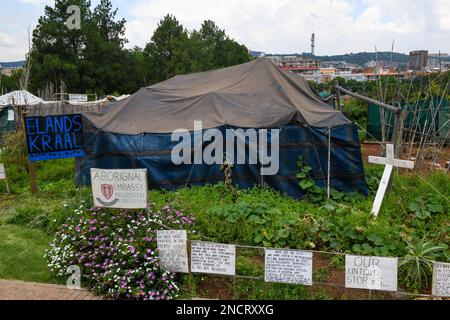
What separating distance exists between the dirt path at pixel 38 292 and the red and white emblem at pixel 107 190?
1.24m

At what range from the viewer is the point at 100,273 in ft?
16.3

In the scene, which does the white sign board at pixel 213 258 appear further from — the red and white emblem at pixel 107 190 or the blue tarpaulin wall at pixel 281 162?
the blue tarpaulin wall at pixel 281 162

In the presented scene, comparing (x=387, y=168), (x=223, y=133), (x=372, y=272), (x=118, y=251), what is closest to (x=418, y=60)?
(x=387, y=168)

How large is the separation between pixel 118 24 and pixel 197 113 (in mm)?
35706

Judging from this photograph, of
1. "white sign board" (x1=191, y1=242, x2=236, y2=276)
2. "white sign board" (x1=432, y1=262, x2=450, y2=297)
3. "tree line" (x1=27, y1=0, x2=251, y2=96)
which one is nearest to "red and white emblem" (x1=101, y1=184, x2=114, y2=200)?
"white sign board" (x1=191, y1=242, x2=236, y2=276)

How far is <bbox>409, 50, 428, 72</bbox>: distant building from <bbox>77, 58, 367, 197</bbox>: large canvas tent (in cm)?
251

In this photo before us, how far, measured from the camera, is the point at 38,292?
4.92m

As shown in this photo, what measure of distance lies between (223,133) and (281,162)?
4.44 ft

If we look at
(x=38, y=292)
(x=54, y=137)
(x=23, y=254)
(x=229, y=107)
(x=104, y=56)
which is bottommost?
(x=38, y=292)

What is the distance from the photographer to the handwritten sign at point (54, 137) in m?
8.02

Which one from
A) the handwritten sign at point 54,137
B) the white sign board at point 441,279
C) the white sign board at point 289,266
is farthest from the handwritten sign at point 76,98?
the white sign board at point 441,279

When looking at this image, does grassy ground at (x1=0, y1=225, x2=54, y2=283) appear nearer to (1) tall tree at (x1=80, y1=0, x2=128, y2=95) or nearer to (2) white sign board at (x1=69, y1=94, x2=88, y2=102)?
(2) white sign board at (x1=69, y1=94, x2=88, y2=102)

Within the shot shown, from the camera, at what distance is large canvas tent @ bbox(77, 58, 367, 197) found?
27.1 ft

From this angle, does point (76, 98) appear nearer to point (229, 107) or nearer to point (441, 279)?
point (229, 107)
